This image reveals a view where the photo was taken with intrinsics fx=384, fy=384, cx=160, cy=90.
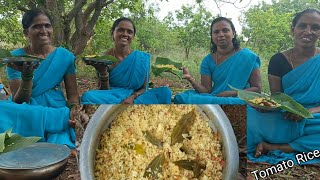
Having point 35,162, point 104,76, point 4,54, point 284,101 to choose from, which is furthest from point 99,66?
point 284,101

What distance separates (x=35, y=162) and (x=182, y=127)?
0.98 m

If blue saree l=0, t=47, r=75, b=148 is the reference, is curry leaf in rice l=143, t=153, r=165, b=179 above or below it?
below

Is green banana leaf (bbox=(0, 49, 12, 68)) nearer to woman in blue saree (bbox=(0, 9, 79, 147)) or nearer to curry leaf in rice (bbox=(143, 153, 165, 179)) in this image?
woman in blue saree (bbox=(0, 9, 79, 147))

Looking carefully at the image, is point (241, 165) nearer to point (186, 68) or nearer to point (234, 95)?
point (234, 95)

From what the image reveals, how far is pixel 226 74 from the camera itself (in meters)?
2.56

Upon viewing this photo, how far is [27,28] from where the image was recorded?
262 cm

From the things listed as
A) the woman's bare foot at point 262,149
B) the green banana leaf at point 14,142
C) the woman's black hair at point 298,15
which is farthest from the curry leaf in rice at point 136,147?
the woman's black hair at point 298,15

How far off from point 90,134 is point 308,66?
5.02 ft

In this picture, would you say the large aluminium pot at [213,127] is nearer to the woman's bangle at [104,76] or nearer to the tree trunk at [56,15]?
the woman's bangle at [104,76]

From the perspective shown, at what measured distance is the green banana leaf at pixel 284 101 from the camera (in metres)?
2.53

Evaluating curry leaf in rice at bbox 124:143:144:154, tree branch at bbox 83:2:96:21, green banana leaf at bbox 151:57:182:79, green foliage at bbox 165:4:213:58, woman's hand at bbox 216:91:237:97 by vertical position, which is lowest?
curry leaf in rice at bbox 124:143:144:154

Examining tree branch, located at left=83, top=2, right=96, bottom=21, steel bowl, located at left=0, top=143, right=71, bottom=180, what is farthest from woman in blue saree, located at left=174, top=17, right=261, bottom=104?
steel bowl, located at left=0, top=143, right=71, bottom=180

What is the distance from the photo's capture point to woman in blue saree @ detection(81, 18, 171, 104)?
2.53 metres

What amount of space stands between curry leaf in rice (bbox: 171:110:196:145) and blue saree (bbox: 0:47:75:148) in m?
0.81
